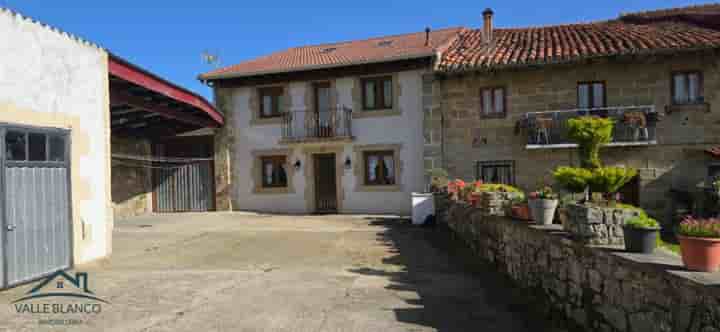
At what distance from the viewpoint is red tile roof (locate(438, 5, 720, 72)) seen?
455 inches

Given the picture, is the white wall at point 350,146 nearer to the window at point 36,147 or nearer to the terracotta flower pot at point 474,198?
the terracotta flower pot at point 474,198

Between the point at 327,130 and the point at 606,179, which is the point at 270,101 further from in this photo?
the point at 606,179

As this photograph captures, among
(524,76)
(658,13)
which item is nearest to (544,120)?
(524,76)

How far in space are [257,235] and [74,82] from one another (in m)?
4.85

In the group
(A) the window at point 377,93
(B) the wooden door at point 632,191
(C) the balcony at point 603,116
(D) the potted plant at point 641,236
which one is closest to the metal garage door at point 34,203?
(D) the potted plant at point 641,236

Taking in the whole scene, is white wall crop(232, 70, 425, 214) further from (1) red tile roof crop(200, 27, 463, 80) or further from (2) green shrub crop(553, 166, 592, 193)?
(2) green shrub crop(553, 166, 592, 193)

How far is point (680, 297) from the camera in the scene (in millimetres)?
2406

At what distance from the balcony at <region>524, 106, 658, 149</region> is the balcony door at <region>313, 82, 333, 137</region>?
6053 millimetres

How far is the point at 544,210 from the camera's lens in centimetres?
448

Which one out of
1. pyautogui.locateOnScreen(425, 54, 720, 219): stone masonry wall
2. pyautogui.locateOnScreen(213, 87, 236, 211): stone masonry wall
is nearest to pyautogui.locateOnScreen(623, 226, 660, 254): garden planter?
pyautogui.locateOnScreen(425, 54, 720, 219): stone masonry wall

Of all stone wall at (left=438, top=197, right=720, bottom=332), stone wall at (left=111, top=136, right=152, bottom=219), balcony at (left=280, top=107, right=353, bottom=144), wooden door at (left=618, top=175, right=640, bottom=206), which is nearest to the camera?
stone wall at (left=438, top=197, right=720, bottom=332)

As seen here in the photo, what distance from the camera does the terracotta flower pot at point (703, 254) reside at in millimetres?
2436

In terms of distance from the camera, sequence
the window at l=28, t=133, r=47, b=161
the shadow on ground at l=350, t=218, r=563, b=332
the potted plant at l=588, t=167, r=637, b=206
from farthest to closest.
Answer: the window at l=28, t=133, r=47, b=161 → the potted plant at l=588, t=167, r=637, b=206 → the shadow on ground at l=350, t=218, r=563, b=332

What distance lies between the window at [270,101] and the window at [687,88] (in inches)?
453
